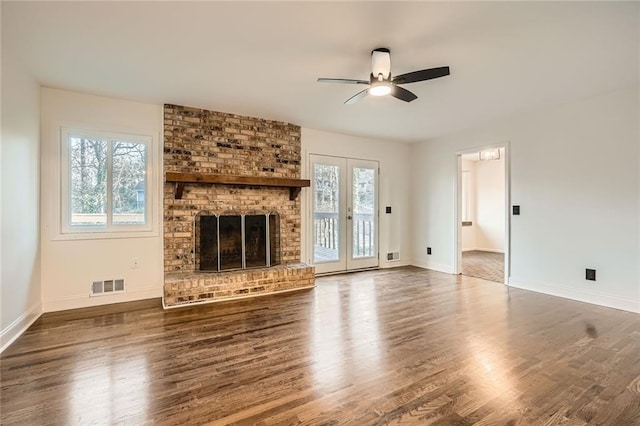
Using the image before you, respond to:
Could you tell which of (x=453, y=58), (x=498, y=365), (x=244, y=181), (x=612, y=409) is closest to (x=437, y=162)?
(x=453, y=58)

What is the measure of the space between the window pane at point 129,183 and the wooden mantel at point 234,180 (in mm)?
480

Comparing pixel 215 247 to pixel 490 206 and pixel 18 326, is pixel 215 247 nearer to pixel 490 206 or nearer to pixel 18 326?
pixel 18 326

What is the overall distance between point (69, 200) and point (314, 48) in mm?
3308

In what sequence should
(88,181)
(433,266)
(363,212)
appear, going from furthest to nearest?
(433,266) < (363,212) < (88,181)

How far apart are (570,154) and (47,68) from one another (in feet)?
19.9

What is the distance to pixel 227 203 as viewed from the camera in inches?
177

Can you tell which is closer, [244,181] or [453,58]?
[453,58]

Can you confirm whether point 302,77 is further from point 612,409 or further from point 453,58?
point 612,409

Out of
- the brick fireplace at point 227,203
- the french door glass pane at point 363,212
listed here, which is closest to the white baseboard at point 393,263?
the french door glass pane at point 363,212

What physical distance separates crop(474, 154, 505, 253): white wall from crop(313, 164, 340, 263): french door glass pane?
504 centimetres

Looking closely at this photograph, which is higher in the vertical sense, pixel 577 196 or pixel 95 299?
pixel 577 196

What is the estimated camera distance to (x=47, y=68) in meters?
3.05

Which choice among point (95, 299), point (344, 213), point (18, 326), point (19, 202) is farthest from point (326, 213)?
point (18, 326)

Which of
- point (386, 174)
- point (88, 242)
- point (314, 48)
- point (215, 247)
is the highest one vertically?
point (314, 48)
